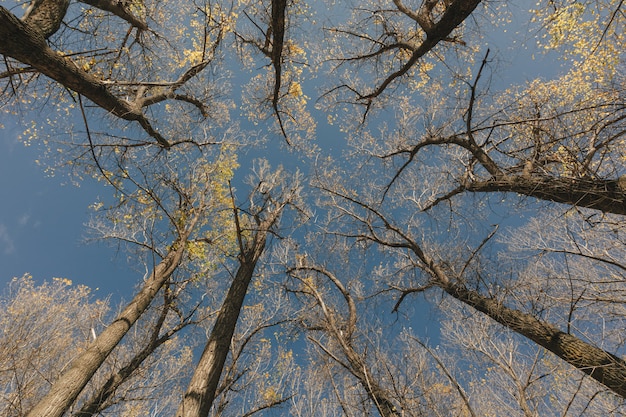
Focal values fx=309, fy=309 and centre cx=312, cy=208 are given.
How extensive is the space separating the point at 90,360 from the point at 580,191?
6.45 m

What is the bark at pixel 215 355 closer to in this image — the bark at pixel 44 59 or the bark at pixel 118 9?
the bark at pixel 44 59

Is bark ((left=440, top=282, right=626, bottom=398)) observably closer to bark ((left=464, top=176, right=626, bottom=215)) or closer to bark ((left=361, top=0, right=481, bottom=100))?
bark ((left=464, top=176, right=626, bottom=215))

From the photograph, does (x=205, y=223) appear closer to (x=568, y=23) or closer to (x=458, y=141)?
(x=458, y=141)

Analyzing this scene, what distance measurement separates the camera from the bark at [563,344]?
3.01 metres

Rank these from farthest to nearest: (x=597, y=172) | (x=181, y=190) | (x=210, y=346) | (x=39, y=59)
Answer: (x=181, y=190) → (x=210, y=346) → (x=597, y=172) → (x=39, y=59)

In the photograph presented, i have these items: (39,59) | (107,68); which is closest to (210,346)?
(39,59)

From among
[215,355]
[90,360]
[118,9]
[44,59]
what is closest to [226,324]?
[215,355]

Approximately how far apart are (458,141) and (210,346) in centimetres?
503

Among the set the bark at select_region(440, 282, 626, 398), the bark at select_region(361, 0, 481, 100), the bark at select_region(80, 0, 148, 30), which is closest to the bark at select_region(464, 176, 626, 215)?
the bark at select_region(440, 282, 626, 398)

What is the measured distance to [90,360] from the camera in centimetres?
443

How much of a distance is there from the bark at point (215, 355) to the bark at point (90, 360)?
1540mm

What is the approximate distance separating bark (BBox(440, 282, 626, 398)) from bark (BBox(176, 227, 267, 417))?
3.37m

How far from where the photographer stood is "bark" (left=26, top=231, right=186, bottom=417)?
12.7 feet

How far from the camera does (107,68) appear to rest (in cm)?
613
